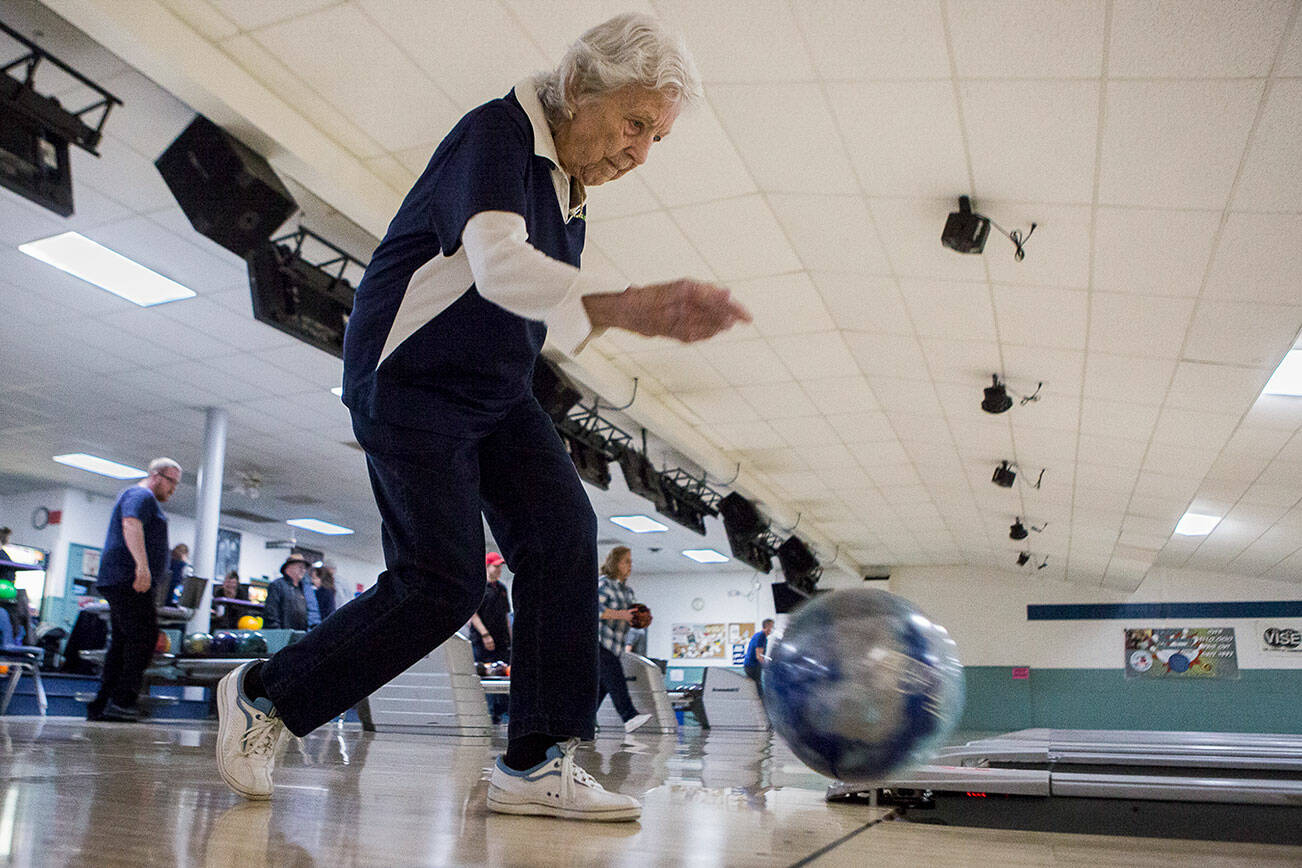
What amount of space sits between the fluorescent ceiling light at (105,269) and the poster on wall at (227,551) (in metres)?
8.88

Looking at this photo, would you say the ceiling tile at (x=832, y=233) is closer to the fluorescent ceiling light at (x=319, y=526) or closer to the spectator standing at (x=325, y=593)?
the spectator standing at (x=325, y=593)

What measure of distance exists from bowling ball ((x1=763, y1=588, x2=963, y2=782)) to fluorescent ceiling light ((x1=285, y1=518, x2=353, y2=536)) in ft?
44.0

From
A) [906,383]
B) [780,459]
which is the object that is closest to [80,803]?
[906,383]

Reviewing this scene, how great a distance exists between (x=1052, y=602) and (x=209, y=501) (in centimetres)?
1316

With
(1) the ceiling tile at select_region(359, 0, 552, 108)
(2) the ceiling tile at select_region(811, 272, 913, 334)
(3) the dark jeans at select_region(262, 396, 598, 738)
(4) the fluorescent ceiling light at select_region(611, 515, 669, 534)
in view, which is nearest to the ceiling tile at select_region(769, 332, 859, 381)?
(2) the ceiling tile at select_region(811, 272, 913, 334)

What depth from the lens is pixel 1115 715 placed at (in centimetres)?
1556

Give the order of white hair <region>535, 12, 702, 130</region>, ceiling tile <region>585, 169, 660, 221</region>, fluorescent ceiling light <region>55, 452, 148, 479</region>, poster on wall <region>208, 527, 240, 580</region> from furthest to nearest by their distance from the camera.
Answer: poster on wall <region>208, 527, 240, 580</region> → fluorescent ceiling light <region>55, 452, 148, 479</region> → ceiling tile <region>585, 169, 660, 221</region> → white hair <region>535, 12, 702, 130</region>

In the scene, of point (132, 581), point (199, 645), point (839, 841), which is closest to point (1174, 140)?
point (839, 841)

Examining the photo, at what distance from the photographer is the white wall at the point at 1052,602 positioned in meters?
14.9

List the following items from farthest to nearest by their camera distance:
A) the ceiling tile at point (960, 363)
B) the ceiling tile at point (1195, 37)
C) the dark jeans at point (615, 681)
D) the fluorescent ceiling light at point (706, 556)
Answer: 1. the fluorescent ceiling light at point (706, 556)
2. the dark jeans at point (615, 681)
3. the ceiling tile at point (960, 363)
4. the ceiling tile at point (1195, 37)

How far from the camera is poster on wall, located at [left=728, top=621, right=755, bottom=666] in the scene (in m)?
17.7

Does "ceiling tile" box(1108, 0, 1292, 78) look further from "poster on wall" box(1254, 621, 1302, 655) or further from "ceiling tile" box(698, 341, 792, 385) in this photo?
"poster on wall" box(1254, 621, 1302, 655)

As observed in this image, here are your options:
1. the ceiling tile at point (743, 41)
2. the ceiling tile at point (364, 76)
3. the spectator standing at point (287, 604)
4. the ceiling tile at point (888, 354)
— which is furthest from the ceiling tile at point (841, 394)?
the spectator standing at point (287, 604)

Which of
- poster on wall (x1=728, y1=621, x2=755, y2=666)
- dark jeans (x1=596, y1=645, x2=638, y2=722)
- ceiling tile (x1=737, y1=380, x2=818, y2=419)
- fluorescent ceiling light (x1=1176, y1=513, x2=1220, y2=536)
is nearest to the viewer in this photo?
dark jeans (x1=596, y1=645, x2=638, y2=722)
